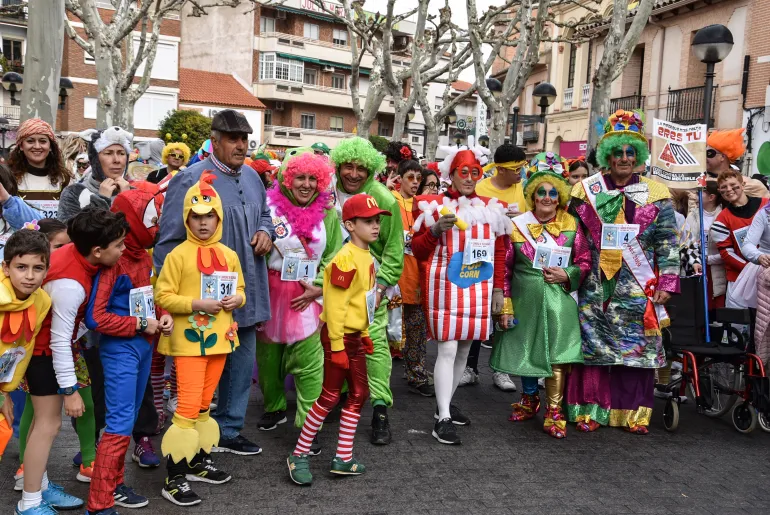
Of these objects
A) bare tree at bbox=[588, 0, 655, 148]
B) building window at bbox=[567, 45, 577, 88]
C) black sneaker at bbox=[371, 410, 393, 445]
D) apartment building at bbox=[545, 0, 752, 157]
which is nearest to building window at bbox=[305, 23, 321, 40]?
apartment building at bbox=[545, 0, 752, 157]

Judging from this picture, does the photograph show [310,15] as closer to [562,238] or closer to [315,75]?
[315,75]

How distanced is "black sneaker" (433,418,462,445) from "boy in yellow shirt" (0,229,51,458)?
2.85 meters

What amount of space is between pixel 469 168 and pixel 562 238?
922 mm

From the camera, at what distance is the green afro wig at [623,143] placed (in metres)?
5.75

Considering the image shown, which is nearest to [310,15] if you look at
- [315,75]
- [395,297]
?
[315,75]

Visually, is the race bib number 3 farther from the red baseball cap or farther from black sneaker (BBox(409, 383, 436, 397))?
black sneaker (BBox(409, 383, 436, 397))

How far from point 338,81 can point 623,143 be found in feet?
171

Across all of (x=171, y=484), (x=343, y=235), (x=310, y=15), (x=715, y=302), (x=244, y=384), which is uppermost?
(x=310, y=15)

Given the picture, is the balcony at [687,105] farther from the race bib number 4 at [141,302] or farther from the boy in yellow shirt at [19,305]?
the boy in yellow shirt at [19,305]

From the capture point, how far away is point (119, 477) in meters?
4.01

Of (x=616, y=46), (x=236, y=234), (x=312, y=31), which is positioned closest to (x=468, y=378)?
(x=236, y=234)

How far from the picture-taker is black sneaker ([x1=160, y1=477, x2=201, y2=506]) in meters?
4.10

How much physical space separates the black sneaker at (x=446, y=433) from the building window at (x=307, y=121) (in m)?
49.1

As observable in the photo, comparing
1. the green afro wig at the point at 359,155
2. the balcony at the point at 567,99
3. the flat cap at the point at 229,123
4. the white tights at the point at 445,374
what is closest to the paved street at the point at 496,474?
the white tights at the point at 445,374
